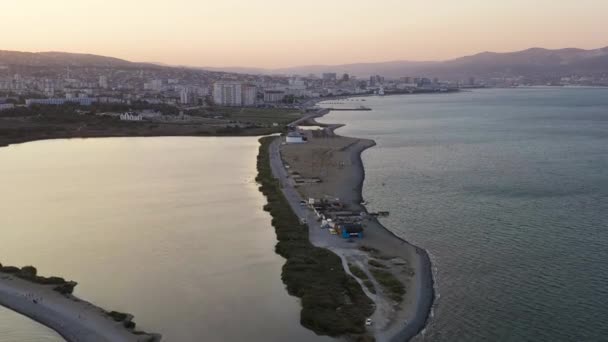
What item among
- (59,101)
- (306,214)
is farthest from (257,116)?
(306,214)

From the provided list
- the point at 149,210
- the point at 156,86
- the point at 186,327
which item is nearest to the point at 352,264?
the point at 186,327

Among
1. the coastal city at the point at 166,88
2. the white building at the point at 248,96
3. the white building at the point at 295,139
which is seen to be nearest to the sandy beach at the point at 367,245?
the white building at the point at 295,139

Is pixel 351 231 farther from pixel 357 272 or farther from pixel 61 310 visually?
pixel 61 310

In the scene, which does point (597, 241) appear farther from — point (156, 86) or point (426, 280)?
point (156, 86)

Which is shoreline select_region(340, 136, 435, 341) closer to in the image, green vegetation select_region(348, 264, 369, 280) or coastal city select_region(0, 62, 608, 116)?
green vegetation select_region(348, 264, 369, 280)

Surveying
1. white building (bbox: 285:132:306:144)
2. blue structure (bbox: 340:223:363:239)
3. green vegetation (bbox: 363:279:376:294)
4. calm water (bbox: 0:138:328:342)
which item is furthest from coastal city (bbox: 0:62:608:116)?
green vegetation (bbox: 363:279:376:294)
